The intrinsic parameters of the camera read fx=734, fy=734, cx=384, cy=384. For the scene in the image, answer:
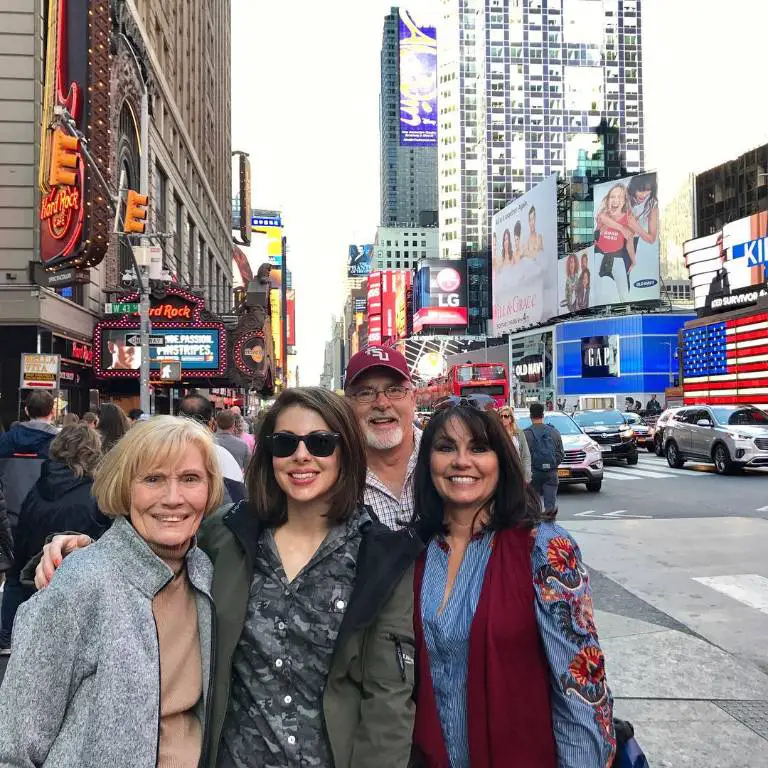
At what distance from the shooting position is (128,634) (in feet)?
6.44

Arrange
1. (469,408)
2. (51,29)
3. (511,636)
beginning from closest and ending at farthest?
(511,636)
(469,408)
(51,29)

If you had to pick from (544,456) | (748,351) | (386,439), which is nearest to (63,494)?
(386,439)

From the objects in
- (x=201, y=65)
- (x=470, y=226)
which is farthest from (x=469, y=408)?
(x=470, y=226)

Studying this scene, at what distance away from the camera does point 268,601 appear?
2234mm

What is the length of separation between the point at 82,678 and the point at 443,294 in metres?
128

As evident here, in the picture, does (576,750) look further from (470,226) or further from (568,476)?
(470,226)

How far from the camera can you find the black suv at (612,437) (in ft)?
75.5

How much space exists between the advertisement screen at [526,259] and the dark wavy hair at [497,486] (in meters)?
82.5

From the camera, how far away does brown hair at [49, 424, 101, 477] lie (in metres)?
4.68

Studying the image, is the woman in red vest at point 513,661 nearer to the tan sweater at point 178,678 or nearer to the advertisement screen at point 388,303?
the tan sweater at point 178,678

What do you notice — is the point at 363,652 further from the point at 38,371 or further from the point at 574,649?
the point at 38,371

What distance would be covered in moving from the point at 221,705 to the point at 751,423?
2075 cm

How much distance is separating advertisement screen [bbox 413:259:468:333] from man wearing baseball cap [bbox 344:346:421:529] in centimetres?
12404

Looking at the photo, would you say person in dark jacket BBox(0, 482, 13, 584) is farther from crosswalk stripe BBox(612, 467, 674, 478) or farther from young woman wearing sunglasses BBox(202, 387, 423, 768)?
crosswalk stripe BBox(612, 467, 674, 478)
